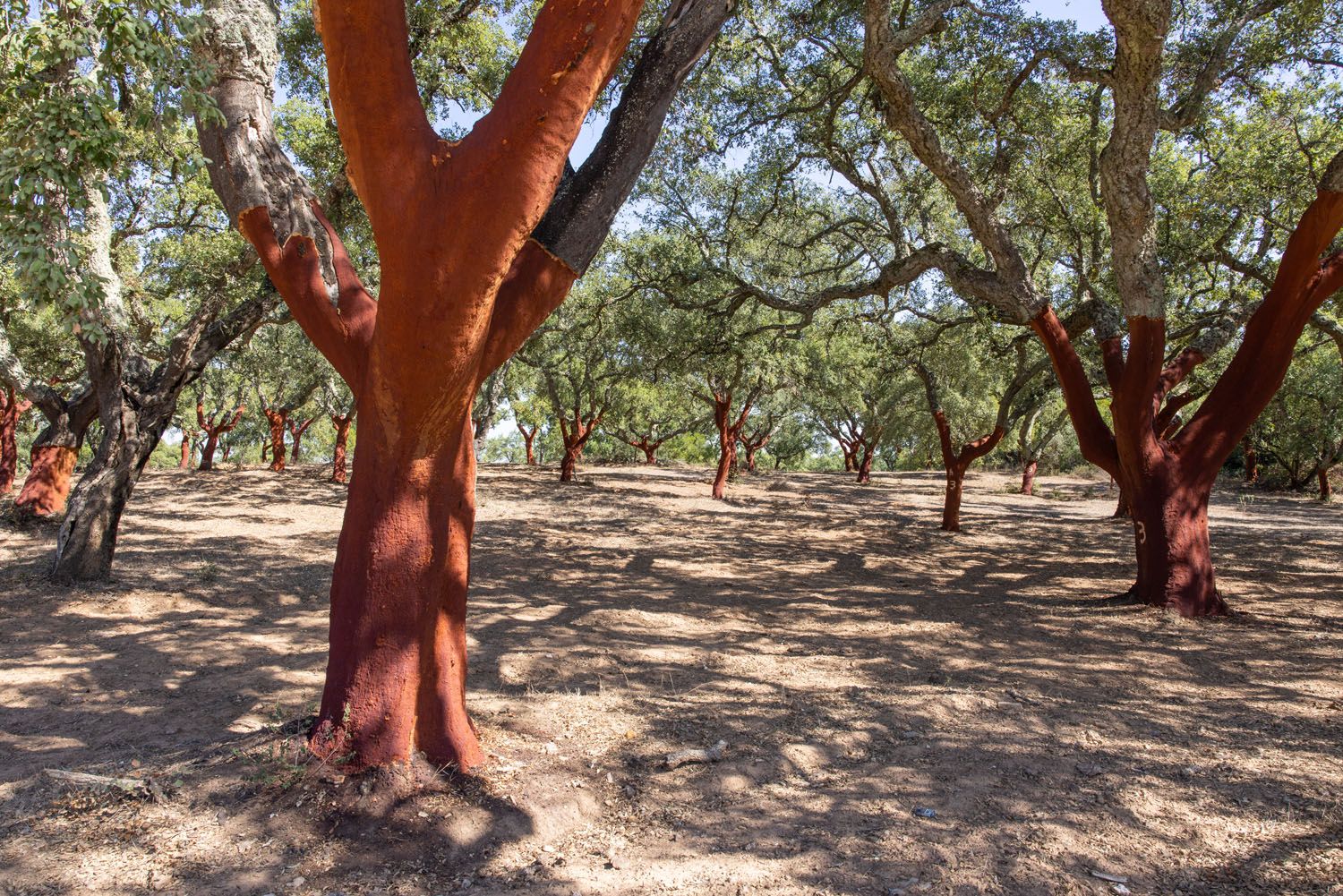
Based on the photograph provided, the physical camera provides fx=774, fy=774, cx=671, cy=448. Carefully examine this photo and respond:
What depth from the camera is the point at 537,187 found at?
2.54m

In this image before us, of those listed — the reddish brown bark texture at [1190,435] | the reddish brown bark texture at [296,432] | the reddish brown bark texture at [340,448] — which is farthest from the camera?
the reddish brown bark texture at [296,432]

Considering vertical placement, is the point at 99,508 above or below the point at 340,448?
below

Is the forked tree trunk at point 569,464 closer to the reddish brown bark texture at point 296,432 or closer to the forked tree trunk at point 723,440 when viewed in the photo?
the forked tree trunk at point 723,440

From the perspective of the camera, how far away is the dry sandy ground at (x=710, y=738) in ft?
8.59

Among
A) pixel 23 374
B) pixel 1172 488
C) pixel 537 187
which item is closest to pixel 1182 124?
pixel 1172 488

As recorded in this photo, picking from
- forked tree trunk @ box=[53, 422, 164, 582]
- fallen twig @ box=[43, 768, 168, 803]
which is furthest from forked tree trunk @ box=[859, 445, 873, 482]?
fallen twig @ box=[43, 768, 168, 803]

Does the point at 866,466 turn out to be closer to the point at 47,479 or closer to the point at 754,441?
the point at 754,441

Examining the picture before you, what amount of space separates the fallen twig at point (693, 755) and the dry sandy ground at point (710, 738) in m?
0.06

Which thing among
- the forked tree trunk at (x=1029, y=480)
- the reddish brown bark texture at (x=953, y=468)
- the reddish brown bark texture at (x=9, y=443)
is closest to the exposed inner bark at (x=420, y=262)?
the reddish brown bark texture at (x=953, y=468)

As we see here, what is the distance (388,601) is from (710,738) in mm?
1725

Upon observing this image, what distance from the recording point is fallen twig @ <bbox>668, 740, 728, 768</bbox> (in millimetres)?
3467

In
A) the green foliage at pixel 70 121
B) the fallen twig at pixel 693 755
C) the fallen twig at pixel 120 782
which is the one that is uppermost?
the green foliage at pixel 70 121

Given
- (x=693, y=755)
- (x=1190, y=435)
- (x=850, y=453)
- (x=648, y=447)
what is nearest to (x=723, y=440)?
(x=1190, y=435)

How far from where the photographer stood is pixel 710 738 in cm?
379
